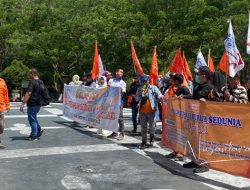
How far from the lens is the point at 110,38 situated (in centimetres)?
3183

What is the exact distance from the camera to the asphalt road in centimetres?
694

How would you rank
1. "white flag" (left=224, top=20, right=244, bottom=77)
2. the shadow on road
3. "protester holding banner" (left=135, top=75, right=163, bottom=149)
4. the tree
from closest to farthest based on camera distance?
the shadow on road < "white flag" (left=224, top=20, right=244, bottom=77) < "protester holding banner" (left=135, top=75, right=163, bottom=149) < the tree

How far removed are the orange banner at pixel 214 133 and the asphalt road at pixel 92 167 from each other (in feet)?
0.97

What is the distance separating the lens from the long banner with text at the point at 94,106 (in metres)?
11.4

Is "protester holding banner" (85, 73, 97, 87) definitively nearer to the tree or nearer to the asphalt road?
the asphalt road

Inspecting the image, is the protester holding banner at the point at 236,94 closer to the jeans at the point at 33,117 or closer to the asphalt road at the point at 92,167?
the asphalt road at the point at 92,167

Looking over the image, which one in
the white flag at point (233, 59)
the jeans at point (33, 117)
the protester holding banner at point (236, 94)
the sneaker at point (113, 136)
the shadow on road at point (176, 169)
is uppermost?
the white flag at point (233, 59)

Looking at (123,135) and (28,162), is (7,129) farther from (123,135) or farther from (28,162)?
(28,162)

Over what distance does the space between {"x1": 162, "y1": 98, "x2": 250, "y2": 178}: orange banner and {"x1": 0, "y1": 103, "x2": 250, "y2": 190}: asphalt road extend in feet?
0.97

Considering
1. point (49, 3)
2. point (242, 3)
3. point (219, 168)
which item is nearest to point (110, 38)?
point (242, 3)

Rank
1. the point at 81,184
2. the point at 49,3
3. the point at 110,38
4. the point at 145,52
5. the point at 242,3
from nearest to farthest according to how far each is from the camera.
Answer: the point at 81,184 → the point at 242,3 → the point at 145,52 → the point at 110,38 → the point at 49,3

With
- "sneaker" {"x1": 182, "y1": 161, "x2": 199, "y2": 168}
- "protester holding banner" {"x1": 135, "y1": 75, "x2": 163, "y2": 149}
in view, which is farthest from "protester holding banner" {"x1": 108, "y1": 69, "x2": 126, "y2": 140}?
"sneaker" {"x1": 182, "y1": 161, "x2": 199, "y2": 168}

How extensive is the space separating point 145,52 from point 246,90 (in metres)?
21.0

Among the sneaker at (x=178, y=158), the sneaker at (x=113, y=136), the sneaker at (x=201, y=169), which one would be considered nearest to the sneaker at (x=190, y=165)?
the sneaker at (x=201, y=169)
